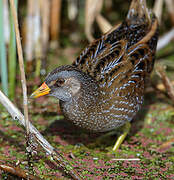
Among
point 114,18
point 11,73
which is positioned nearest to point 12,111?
point 11,73

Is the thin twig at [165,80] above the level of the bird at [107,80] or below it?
below

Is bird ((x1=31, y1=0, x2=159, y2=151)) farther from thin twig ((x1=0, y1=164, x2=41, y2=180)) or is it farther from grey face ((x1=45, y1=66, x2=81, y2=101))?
thin twig ((x1=0, y1=164, x2=41, y2=180))

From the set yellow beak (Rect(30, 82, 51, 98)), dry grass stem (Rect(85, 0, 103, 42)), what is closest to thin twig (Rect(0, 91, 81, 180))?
yellow beak (Rect(30, 82, 51, 98))

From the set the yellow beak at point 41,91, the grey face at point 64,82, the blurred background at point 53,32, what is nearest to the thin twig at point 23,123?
the yellow beak at point 41,91

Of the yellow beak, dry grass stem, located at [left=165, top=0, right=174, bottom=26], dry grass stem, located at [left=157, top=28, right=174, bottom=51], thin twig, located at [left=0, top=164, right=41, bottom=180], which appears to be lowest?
dry grass stem, located at [left=157, top=28, right=174, bottom=51]

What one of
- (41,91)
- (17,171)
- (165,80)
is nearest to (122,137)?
(165,80)

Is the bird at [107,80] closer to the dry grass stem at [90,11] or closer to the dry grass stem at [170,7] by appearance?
the dry grass stem at [90,11]

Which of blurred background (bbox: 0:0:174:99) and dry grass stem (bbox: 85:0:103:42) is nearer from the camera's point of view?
blurred background (bbox: 0:0:174:99)

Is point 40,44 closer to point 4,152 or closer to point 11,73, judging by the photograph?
point 11,73

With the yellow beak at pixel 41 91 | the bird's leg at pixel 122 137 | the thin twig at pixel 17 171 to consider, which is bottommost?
the bird's leg at pixel 122 137

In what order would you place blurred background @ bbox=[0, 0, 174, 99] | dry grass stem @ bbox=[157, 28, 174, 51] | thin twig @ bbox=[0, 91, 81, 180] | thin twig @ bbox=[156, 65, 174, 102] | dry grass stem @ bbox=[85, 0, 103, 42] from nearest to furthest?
thin twig @ bbox=[0, 91, 81, 180] < thin twig @ bbox=[156, 65, 174, 102] < blurred background @ bbox=[0, 0, 174, 99] < dry grass stem @ bbox=[85, 0, 103, 42] < dry grass stem @ bbox=[157, 28, 174, 51]
